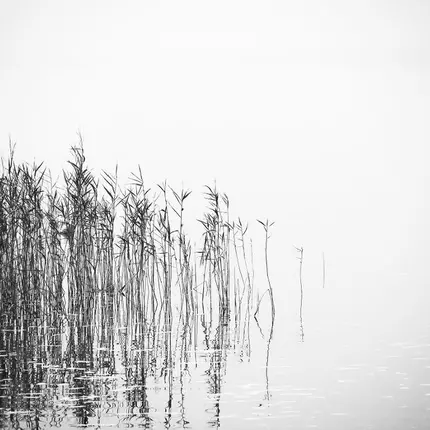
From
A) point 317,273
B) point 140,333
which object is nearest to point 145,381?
point 140,333

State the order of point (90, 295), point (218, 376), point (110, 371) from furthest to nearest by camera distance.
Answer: point (90, 295) → point (110, 371) → point (218, 376)

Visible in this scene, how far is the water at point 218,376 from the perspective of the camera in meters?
4.75

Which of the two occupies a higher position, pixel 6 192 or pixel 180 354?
pixel 6 192

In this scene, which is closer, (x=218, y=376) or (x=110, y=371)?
(x=218, y=376)

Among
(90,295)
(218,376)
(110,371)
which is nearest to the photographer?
(218,376)

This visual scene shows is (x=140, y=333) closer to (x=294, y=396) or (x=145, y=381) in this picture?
(x=145, y=381)

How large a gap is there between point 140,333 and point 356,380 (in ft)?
10.1

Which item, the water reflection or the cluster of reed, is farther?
the cluster of reed

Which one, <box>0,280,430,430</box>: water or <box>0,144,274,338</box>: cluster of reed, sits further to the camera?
<box>0,144,274,338</box>: cluster of reed

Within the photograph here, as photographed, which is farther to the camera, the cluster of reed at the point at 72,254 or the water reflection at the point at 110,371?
the cluster of reed at the point at 72,254

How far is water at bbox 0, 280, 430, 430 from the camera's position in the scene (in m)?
4.75

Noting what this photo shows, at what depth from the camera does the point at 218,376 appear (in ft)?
19.7

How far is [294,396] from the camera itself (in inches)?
211

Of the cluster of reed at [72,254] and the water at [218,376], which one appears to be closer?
the water at [218,376]
